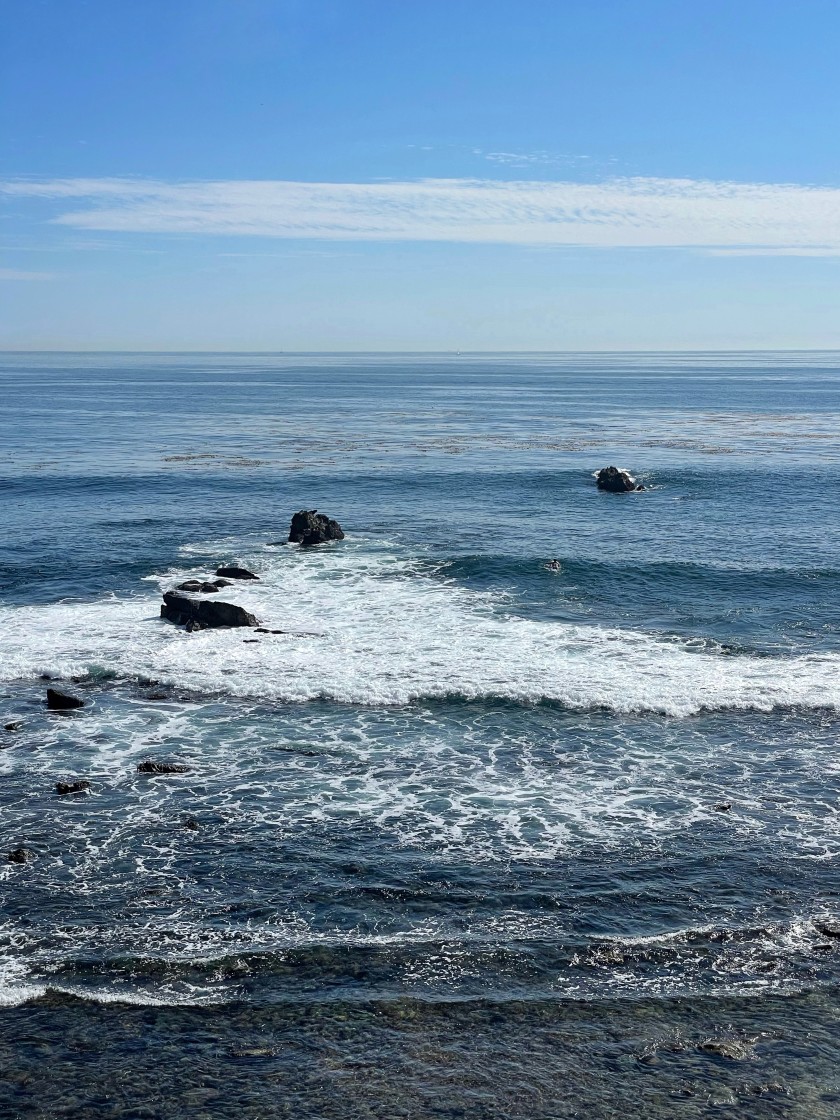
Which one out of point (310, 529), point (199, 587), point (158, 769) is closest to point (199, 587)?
point (199, 587)

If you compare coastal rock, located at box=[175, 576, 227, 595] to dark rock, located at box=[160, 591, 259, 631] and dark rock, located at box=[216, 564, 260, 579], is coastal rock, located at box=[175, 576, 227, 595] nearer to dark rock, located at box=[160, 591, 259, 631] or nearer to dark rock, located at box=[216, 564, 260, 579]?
dark rock, located at box=[216, 564, 260, 579]

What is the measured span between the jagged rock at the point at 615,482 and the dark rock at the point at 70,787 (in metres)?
60.3

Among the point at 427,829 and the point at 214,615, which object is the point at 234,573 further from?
the point at 427,829

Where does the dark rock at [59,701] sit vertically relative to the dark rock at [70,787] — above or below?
above

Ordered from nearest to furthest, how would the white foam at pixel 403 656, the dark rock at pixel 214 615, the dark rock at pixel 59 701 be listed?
the dark rock at pixel 59 701 < the white foam at pixel 403 656 < the dark rock at pixel 214 615

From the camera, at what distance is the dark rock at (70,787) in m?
29.9

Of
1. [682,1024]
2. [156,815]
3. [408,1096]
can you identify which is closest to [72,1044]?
[408,1096]

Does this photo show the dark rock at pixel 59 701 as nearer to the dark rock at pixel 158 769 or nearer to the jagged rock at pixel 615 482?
the dark rock at pixel 158 769

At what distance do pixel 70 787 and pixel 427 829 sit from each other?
11.0 metres

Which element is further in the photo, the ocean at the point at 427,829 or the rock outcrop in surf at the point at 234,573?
the rock outcrop in surf at the point at 234,573

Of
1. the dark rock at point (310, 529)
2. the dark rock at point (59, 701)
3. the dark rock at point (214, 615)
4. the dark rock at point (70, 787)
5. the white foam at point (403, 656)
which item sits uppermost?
the dark rock at point (310, 529)

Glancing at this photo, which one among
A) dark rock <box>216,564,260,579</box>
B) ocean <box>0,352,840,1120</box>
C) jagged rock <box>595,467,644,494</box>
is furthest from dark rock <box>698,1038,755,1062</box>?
jagged rock <box>595,467,644,494</box>

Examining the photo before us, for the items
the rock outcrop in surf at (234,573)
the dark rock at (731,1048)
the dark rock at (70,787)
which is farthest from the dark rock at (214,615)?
the dark rock at (731,1048)

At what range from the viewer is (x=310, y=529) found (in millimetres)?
63938
